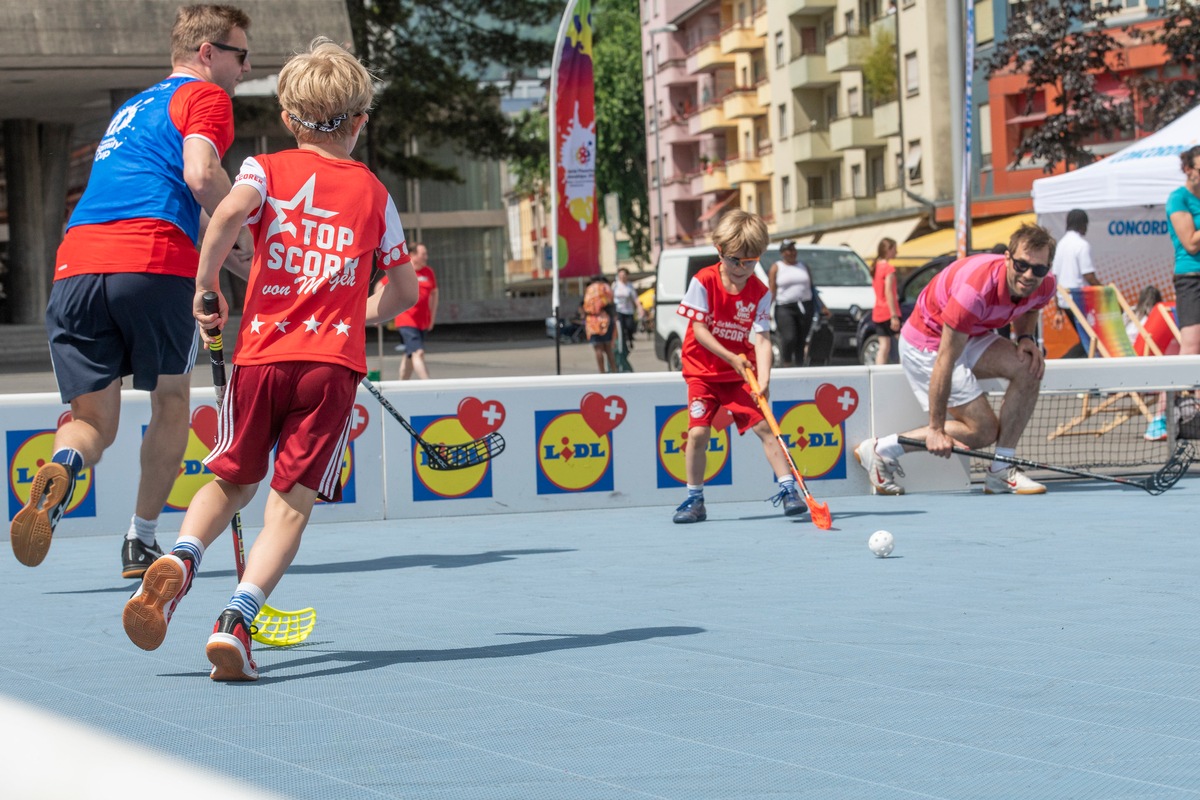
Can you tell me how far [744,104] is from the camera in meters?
72.2

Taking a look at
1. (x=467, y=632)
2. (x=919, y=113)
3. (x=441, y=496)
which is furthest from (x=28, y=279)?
(x=919, y=113)

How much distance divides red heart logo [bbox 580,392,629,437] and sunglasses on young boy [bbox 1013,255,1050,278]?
7.53 ft

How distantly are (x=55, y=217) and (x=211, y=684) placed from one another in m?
30.7

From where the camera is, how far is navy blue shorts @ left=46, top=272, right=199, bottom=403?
17.3 ft

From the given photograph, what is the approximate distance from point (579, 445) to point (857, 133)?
51.8 meters

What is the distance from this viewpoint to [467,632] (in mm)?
4750

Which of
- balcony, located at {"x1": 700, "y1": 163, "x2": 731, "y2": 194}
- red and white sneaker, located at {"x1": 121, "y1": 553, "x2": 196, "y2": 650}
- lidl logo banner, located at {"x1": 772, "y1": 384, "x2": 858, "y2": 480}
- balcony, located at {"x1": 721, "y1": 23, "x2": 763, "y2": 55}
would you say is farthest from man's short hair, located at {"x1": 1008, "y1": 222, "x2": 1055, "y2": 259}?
balcony, located at {"x1": 700, "y1": 163, "x2": 731, "y2": 194}

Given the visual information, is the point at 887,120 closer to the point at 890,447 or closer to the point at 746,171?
the point at 746,171

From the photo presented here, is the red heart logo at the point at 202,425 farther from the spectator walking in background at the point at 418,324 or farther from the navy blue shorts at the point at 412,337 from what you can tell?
the navy blue shorts at the point at 412,337

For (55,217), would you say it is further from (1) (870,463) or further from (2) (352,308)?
(2) (352,308)

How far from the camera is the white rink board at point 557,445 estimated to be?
8.02m

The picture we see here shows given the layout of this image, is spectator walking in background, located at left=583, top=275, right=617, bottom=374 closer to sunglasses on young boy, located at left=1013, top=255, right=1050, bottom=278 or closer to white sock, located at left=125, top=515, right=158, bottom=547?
sunglasses on young boy, located at left=1013, top=255, right=1050, bottom=278

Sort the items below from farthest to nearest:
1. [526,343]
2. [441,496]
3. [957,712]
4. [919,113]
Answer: [919,113] < [526,343] < [441,496] < [957,712]

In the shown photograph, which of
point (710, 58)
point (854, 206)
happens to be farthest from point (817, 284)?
point (710, 58)
